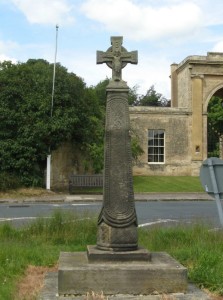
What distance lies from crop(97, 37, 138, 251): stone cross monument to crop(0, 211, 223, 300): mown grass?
3.93 ft

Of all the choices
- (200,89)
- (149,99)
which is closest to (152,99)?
(149,99)

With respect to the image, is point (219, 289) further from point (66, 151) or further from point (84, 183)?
point (66, 151)

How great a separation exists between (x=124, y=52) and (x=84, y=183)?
2280 cm

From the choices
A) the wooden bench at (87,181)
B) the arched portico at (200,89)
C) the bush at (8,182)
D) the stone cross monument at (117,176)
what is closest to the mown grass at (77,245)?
the stone cross monument at (117,176)

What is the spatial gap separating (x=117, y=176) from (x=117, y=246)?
0.95 metres

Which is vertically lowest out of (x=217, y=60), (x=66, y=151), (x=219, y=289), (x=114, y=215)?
(x=219, y=289)

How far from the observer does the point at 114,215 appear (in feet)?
22.5

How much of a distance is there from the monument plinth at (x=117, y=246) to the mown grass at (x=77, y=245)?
2.23 ft

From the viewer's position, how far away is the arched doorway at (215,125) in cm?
5128

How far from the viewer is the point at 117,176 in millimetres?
6957

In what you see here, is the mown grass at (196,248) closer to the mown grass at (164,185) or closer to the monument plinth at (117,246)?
the monument plinth at (117,246)

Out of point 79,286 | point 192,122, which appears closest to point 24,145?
point 192,122

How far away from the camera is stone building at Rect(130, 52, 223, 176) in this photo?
39.0 meters

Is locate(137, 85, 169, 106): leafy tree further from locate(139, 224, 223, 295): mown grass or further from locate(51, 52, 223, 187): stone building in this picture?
locate(139, 224, 223, 295): mown grass
